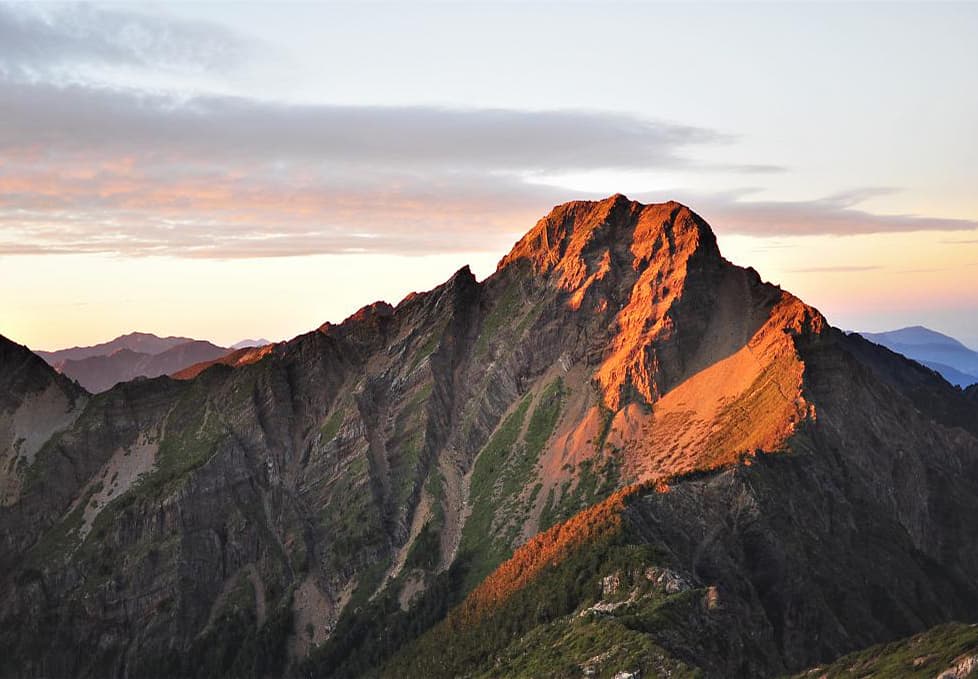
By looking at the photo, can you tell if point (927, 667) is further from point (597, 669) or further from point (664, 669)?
point (597, 669)

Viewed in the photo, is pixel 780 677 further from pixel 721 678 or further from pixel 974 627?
pixel 974 627

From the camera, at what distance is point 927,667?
513 ft

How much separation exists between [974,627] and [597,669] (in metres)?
61.2

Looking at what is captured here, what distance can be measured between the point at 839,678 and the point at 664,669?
27569 millimetres

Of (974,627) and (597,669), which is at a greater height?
(974,627)

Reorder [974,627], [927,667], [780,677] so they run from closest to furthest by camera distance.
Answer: [927,667] < [974,627] < [780,677]

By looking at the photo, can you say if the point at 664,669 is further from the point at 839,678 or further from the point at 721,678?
the point at 839,678

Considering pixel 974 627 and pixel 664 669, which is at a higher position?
pixel 974 627

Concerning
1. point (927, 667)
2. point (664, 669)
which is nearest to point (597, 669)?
point (664, 669)

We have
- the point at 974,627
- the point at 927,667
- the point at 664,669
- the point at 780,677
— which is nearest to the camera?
the point at 927,667

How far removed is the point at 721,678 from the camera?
640 feet

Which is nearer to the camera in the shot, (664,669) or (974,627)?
(974,627)

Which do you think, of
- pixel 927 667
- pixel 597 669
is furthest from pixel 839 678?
pixel 597 669

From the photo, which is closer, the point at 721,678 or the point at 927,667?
the point at 927,667
